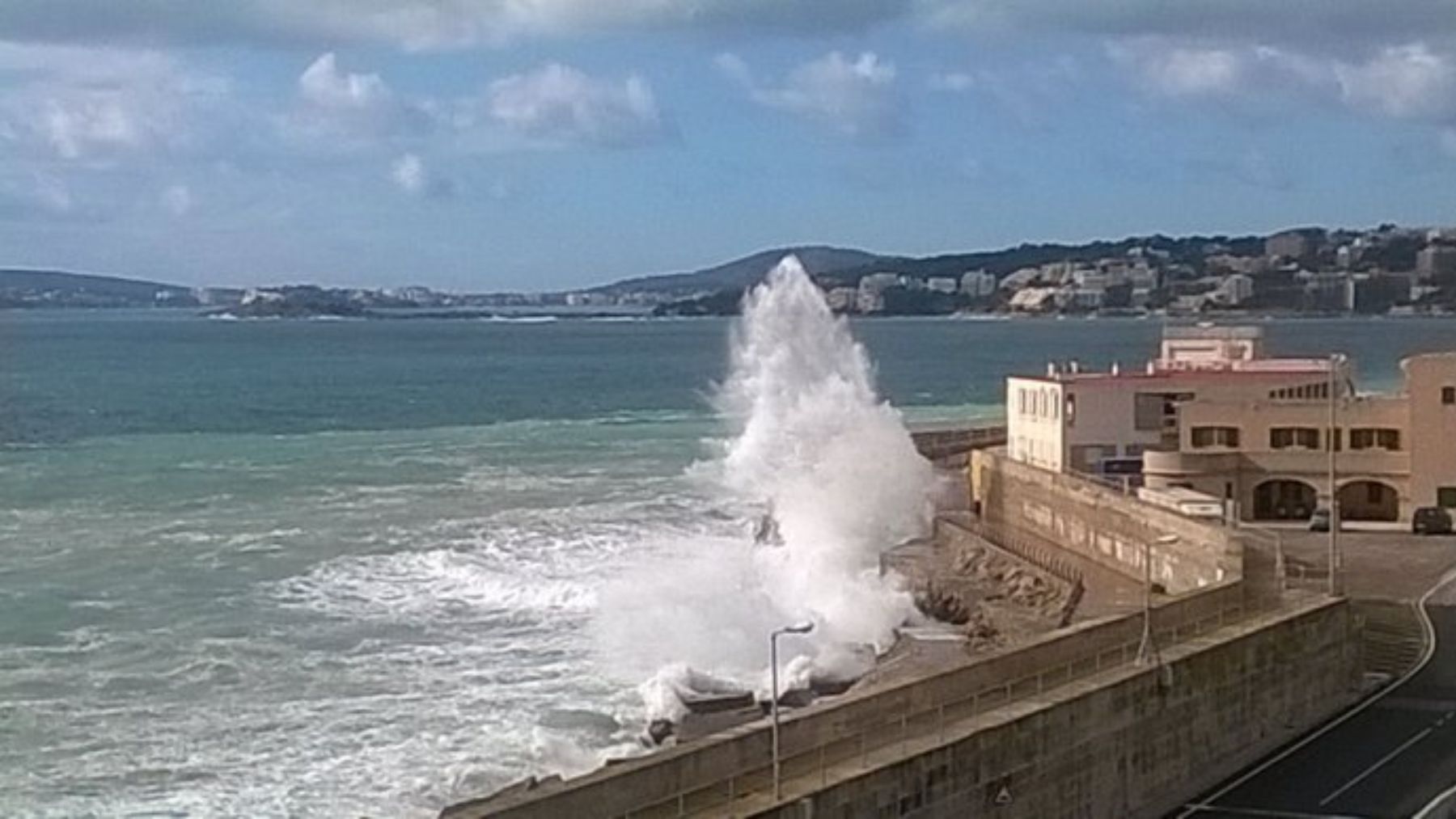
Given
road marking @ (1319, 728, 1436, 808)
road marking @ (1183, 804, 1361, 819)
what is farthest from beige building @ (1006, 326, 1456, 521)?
road marking @ (1183, 804, 1361, 819)

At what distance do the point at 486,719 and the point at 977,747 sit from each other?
34.8ft

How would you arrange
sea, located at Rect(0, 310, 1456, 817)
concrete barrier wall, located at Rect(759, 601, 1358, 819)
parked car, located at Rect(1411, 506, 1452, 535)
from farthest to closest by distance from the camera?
parked car, located at Rect(1411, 506, 1452, 535) → sea, located at Rect(0, 310, 1456, 817) → concrete barrier wall, located at Rect(759, 601, 1358, 819)

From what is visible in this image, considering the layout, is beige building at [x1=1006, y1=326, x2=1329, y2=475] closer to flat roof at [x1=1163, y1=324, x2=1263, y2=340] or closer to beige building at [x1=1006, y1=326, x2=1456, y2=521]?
beige building at [x1=1006, y1=326, x2=1456, y2=521]

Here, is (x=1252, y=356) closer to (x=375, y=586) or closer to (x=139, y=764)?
(x=375, y=586)

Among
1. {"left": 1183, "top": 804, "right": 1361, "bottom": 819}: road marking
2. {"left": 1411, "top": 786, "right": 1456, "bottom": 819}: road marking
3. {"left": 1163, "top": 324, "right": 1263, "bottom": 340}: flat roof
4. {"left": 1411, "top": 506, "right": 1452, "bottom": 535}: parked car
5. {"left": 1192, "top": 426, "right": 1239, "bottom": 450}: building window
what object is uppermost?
{"left": 1163, "top": 324, "right": 1263, "bottom": 340}: flat roof

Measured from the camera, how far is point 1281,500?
4034 cm

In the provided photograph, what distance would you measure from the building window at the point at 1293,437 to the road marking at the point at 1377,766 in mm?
18513

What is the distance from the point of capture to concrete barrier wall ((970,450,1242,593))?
2948 cm

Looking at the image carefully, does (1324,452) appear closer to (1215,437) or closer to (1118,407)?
(1215,437)

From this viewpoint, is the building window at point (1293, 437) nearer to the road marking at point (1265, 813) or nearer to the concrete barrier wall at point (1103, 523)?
the concrete barrier wall at point (1103, 523)

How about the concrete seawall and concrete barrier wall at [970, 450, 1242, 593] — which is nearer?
the concrete seawall

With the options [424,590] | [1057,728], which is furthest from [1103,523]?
[1057,728]

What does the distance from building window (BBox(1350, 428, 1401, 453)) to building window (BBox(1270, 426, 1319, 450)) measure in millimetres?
763

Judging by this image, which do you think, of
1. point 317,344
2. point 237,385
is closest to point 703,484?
point 237,385
